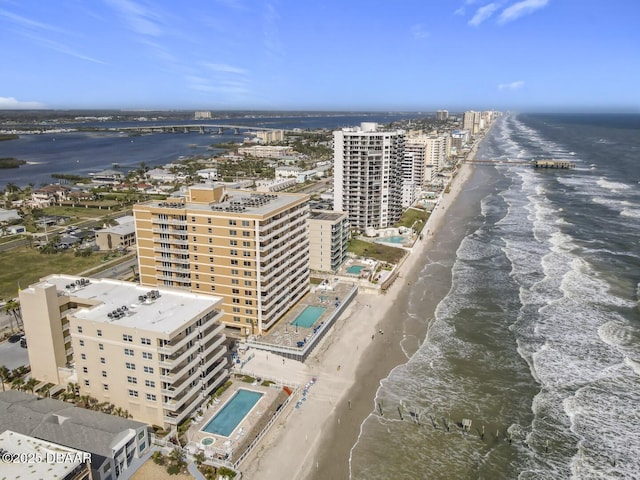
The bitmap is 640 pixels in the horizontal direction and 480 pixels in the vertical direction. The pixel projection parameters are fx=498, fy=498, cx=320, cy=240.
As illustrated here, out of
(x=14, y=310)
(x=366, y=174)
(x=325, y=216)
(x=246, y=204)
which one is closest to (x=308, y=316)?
(x=246, y=204)

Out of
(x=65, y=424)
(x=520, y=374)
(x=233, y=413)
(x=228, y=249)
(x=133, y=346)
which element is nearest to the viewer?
(x=65, y=424)

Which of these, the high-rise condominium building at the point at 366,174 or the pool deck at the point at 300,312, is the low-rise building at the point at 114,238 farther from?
the high-rise condominium building at the point at 366,174

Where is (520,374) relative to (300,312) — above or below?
below

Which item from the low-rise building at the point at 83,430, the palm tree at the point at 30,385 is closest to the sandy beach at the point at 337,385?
the low-rise building at the point at 83,430

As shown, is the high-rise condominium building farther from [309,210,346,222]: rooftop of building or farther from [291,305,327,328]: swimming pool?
[291,305,327,328]: swimming pool

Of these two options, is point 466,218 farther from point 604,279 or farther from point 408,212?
point 604,279

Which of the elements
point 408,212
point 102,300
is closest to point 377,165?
point 408,212

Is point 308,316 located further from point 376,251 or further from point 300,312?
point 376,251

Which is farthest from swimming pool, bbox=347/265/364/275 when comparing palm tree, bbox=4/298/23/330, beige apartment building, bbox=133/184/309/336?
palm tree, bbox=4/298/23/330
